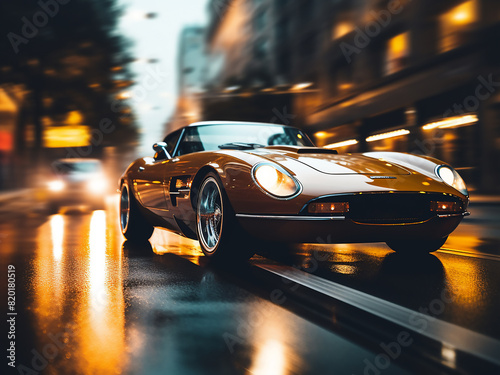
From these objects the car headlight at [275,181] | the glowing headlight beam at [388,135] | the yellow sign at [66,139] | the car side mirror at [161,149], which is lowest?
the car headlight at [275,181]

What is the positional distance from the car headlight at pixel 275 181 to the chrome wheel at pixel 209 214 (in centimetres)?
45

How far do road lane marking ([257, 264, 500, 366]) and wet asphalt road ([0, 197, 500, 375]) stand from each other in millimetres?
68

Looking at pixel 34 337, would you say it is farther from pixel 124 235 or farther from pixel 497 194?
pixel 497 194

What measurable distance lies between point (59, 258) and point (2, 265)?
525 millimetres

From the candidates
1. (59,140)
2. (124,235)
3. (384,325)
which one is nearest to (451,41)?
(124,235)

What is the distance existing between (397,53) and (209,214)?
18029 mm

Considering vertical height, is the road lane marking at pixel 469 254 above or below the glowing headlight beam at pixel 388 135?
below

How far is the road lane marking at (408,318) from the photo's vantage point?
2434 mm

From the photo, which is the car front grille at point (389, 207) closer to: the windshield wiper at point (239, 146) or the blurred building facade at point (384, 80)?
the windshield wiper at point (239, 146)

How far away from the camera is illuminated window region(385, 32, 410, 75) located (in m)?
20.4

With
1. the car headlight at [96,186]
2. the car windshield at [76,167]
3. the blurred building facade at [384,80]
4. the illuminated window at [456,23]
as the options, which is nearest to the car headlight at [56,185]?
the car windshield at [76,167]

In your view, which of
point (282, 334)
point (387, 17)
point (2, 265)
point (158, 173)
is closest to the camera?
point (282, 334)

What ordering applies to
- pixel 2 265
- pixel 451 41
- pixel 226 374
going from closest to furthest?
pixel 226 374, pixel 2 265, pixel 451 41

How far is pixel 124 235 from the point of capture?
6.93 metres
